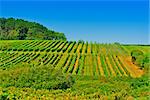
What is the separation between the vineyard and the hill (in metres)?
43.5

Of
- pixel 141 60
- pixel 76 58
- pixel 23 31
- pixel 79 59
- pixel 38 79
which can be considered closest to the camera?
pixel 38 79

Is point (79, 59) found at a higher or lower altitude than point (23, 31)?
lower

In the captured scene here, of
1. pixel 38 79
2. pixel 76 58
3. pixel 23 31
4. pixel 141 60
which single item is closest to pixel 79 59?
pixel 76 58

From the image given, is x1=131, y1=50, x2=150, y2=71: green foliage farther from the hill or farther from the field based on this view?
the hill

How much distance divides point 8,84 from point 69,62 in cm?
4033

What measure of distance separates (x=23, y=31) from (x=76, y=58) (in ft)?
262

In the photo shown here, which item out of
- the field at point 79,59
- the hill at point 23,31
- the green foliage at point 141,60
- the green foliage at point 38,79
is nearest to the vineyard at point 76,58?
the field at point 79,59

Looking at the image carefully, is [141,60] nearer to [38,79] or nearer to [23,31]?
[38,79]

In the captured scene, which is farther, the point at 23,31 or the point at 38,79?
the point at 23,31

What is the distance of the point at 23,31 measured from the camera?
17200 centimetres

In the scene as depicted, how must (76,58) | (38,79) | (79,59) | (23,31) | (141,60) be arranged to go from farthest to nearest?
(23,31) < (76,58) < (79,59) < (141,60) < (38,79)

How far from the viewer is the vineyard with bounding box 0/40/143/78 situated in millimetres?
81144

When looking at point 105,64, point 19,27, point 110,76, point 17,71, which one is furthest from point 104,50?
point 19,27

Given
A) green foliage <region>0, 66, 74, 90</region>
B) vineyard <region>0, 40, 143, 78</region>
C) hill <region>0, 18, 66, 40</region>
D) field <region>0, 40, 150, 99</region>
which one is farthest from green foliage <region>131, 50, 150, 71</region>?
hill <region>0, 18, 66, 40</region>
